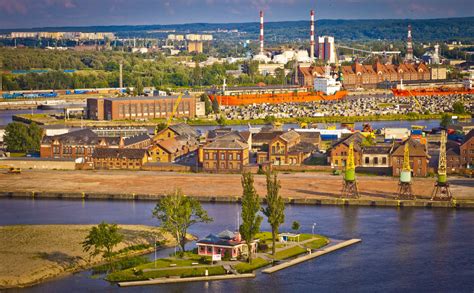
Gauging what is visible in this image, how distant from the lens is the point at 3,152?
27328 mm

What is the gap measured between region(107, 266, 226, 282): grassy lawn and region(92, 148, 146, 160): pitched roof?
10.2 meters

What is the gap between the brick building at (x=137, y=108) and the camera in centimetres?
3738

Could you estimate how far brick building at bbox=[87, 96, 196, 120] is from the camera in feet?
123

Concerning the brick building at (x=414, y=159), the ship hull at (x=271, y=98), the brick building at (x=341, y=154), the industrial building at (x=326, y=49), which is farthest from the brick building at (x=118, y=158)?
the industrial building at (x=326, y=49)

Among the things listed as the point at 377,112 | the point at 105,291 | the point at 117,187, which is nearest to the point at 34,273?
the point at 105,291

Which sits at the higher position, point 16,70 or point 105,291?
point 16,70

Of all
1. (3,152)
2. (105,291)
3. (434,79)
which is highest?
(434,79)

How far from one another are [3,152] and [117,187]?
258 inches

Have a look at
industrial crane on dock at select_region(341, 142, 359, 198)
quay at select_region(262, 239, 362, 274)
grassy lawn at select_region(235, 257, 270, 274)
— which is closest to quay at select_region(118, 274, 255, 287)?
grassy lawn at select_region(235, 257, 270, 274)

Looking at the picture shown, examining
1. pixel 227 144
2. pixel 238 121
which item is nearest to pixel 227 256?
pixel 227 144

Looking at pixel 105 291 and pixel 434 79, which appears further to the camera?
pixel 434 79

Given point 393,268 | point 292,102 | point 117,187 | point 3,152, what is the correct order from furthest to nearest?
point 292,102
point 3,152
point 117,187
point 393,268

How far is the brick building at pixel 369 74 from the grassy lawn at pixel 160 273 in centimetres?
3899

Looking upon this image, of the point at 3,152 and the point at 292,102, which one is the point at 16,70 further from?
the point at 3,152
